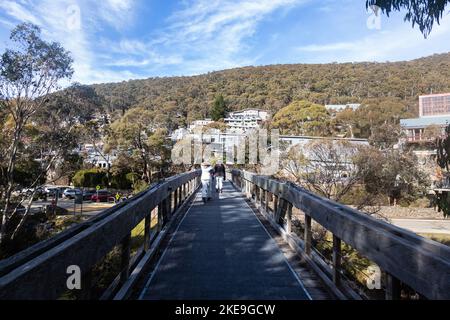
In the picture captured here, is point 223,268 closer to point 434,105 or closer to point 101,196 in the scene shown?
point 101,196

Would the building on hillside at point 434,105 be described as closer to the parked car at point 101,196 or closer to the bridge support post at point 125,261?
the parked car at point 101,196

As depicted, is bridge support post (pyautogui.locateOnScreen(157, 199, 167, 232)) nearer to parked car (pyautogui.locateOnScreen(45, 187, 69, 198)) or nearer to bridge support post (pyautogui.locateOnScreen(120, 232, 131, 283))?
bridge support post (pyautogui.locateOnScreen(120, 232, 131, 283))

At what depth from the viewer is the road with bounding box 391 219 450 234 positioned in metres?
27.1

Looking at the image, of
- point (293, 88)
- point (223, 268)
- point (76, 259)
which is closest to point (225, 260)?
point (223, 268)

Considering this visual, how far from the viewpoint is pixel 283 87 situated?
119 meters

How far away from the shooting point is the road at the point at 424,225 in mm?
27138

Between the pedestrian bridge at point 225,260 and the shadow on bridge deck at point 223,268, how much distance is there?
1 centimetres

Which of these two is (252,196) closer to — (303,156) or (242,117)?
(303,156)

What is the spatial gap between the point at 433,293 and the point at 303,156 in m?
24.2

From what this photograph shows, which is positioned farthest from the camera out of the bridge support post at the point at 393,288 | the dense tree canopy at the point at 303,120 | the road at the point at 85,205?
the dense tree canopy at the point at 303,120

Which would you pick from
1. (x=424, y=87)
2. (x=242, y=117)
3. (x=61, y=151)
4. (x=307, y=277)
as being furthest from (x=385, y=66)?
(x=307, y=277)

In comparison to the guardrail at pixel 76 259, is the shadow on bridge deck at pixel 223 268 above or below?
below

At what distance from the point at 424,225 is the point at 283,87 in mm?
93286

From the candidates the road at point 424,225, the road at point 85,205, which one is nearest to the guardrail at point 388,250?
the road at point 424,225
